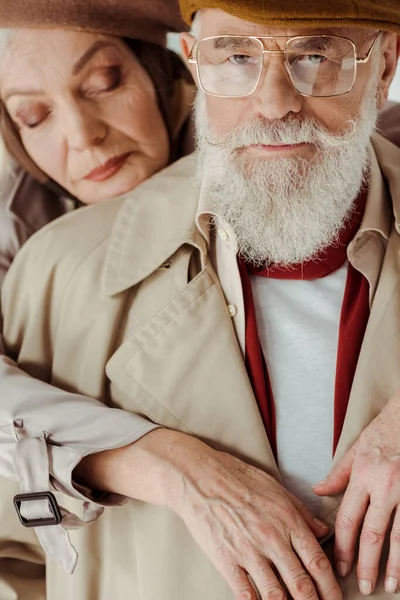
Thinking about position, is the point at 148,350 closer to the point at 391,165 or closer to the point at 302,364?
the point at 302,364

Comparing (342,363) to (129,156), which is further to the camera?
(129,156)

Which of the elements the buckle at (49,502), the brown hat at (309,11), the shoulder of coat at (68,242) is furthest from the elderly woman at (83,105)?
the buckle at (49,502)

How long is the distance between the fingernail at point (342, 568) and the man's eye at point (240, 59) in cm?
89

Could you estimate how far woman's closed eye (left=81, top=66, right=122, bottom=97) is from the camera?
1990mm

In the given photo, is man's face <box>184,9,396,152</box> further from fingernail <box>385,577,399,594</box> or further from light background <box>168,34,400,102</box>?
fingernail <box>385,577,399,594</box>

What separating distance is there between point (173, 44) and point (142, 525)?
1.27m

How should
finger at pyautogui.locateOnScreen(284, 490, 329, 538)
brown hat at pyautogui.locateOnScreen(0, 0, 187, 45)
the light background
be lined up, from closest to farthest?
finger at pyautogui.locateOnScreen(284, 490, 329, 538) → brown hat at pyautogui.locateOnScreen(0, 0, 187, 45) → the light background

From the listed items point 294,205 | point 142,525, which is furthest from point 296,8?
point 142,525

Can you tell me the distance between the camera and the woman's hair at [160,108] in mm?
2092

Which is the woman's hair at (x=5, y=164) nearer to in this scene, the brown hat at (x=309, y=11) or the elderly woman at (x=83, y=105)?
the elderly woman at (x=83, y=105)

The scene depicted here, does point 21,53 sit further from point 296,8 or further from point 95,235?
point 296,8

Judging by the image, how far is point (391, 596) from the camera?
4.80 ft

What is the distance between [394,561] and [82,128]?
44.8 inches

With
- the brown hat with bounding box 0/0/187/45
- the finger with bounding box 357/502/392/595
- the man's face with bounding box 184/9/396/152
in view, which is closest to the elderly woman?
the brown hat with bounding box 0/0/187/45
